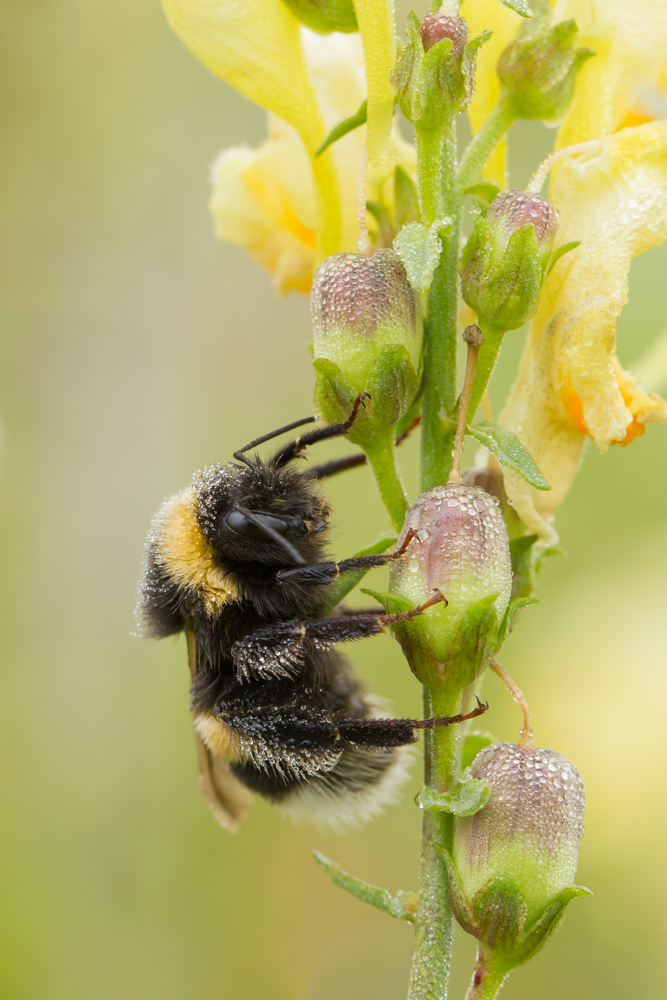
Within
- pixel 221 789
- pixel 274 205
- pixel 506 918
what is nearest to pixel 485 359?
pixel 274 205

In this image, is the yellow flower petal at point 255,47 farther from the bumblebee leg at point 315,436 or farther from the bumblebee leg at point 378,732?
the bumblebee leg at point 378,732

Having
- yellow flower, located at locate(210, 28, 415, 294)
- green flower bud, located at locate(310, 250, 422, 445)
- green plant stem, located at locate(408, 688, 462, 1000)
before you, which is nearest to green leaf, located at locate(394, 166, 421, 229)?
yellow flower, located at locate(210, 28, 415, 294)

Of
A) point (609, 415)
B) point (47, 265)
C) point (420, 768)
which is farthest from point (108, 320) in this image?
point (609, 415)

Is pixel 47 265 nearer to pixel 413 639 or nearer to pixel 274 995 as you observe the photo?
pixel 274 995

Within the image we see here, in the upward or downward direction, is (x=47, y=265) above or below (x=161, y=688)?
above

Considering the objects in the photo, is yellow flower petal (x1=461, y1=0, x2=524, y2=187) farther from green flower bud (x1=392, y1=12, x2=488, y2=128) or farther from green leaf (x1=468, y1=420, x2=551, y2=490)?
green leaf (x1=468, y1=420, x2=551, y2=490)

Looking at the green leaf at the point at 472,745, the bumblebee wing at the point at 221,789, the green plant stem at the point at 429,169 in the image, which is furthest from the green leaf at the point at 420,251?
the bumblebee wing at the point at 221,789

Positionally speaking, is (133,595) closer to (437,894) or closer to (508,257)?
(437,894)
